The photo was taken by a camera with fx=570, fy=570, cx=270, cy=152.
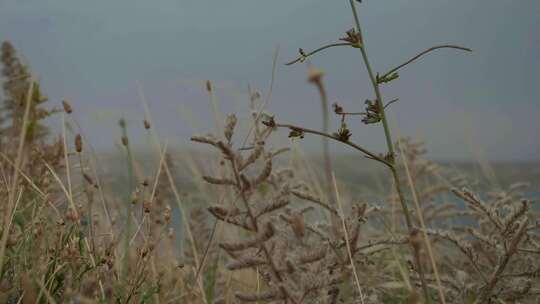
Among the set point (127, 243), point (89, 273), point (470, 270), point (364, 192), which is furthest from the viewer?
point (364, 192)

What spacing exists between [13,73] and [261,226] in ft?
21.3

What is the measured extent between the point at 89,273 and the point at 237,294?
86cm

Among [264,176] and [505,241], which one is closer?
[264,176]

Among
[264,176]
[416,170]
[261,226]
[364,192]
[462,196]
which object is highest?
[264,176]

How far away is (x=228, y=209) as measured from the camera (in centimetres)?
146

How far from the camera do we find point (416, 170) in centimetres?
544

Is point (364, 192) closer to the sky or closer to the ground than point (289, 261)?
closer to the ground

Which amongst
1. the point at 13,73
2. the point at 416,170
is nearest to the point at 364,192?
the point at 416,170

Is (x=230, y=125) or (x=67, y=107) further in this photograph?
(x=67, y=107)

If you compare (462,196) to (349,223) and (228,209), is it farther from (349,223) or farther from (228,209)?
(228,209)

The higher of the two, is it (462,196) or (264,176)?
(264,176)

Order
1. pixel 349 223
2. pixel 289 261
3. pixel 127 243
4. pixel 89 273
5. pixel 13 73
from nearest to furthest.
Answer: pixel 289 261, pixel 349 223, pixel 89 273, pixel 127 243, pixel 13 73

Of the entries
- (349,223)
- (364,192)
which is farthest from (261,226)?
(364,192)

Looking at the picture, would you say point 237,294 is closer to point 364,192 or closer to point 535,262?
point 535,262
